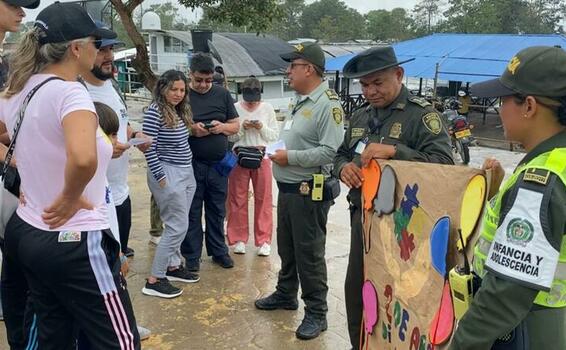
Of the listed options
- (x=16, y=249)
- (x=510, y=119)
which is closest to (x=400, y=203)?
(x=510, y=119)

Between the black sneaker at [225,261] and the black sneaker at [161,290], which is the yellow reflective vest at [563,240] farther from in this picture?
the black sneaker at [225,261]

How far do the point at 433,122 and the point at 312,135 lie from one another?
912 mm

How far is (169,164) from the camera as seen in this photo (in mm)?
3824

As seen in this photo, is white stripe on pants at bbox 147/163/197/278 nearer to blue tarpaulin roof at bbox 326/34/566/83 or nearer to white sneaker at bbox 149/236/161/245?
white sneaker at bbox 149/236/161/245

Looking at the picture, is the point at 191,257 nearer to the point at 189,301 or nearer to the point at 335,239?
the point at 189,301

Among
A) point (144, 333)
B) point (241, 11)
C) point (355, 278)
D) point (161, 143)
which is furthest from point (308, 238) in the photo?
point (241, 11)

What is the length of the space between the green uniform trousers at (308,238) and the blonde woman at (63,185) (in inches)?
59.1

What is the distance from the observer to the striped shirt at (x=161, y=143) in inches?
148

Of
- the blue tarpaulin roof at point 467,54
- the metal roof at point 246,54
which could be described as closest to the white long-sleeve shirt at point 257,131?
the blue tarpaulin roof at point 467,54

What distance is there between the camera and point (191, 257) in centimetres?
432

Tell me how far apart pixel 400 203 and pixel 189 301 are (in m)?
2.13

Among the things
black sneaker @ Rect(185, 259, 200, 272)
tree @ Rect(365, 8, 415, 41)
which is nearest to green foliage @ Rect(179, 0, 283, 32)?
black sneaker @ Rect(185, 259, 200, 272)

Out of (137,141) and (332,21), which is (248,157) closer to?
(137,141)

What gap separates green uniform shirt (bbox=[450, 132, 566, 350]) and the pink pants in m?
3.32
